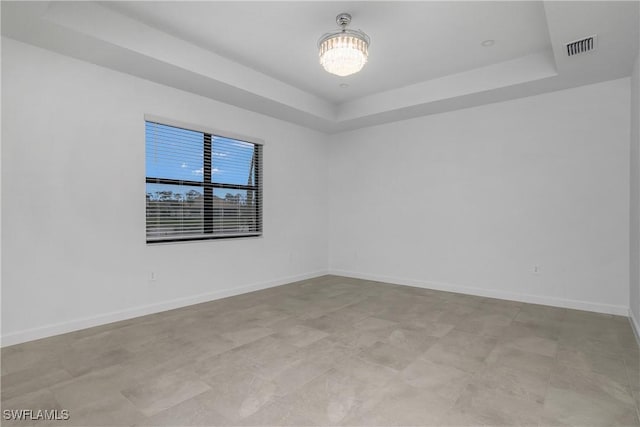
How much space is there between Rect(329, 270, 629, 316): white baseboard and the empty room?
0.09ft

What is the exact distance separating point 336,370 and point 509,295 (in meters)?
3.05

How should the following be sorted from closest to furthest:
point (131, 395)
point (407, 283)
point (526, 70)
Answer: point (131, 395), point (526, 70), point (407, 283)

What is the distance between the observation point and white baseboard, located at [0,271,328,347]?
2.85 meters

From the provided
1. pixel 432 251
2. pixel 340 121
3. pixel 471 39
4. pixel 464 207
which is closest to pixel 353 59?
pixel 471 39

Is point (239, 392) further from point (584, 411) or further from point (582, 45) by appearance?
point (582, 45)

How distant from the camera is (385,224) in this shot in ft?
18.0

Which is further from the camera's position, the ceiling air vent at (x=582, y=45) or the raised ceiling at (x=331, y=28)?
the ceiling air vent at (x=582, y=45)

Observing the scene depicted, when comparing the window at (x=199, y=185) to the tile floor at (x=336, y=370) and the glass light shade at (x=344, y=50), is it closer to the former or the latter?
the tile floor at (x=336, y=370)

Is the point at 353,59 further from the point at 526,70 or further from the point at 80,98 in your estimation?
the point at 80,98

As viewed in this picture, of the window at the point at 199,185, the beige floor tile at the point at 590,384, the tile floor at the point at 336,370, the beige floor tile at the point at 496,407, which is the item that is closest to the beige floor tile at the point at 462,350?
the tile floor at the point at 336,370

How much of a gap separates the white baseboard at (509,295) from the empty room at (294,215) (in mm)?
28

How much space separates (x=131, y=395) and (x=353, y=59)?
2950 millimetres

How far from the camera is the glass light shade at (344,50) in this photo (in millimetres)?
2842

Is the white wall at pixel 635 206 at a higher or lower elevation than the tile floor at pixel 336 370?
higher
